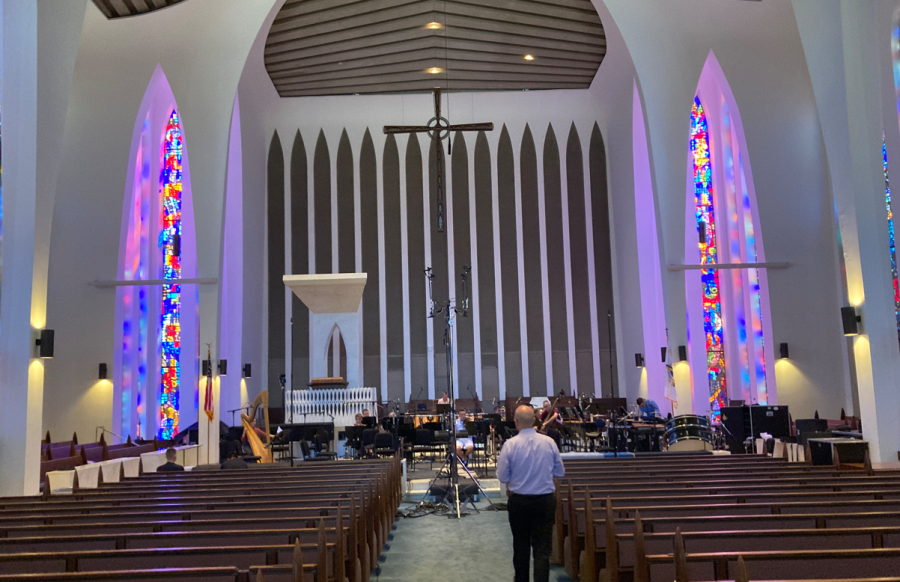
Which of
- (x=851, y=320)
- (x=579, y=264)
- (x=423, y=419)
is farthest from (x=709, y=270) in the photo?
(x=851, y=320)

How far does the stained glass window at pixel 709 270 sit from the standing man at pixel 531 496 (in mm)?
15232

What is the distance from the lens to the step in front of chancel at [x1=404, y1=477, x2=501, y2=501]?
9.69 meters

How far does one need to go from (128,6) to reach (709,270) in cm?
1479

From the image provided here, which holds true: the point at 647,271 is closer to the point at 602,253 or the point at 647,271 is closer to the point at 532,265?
the point at 602,253

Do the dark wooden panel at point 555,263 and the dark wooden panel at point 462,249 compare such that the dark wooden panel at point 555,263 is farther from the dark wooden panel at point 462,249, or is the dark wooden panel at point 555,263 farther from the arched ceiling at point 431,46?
the dark wooden panel at point 462,249

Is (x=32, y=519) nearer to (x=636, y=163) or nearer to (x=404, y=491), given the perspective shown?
(x=404, y=491)

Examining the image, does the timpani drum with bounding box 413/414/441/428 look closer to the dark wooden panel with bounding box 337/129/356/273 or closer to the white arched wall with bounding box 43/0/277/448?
the white arched wall with bounding box 43/0/277/448

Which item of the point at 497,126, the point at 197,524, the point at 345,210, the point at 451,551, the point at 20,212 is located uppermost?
the point at 497,126

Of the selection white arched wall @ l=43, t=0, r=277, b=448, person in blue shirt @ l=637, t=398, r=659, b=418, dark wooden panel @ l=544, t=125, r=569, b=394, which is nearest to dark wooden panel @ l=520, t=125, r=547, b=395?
dark wooden panel @ l=544, t=125, r=569, b=394

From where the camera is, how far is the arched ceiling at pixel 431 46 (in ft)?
59.2

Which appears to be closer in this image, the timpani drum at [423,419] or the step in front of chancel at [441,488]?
the step in front of chancel at [441,488]

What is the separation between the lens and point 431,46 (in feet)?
64.5

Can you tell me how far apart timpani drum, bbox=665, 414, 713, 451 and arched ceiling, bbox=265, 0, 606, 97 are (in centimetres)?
1076

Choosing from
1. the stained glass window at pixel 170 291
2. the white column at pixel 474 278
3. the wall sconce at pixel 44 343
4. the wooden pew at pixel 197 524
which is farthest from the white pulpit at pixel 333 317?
the white column at pixel 474 278
